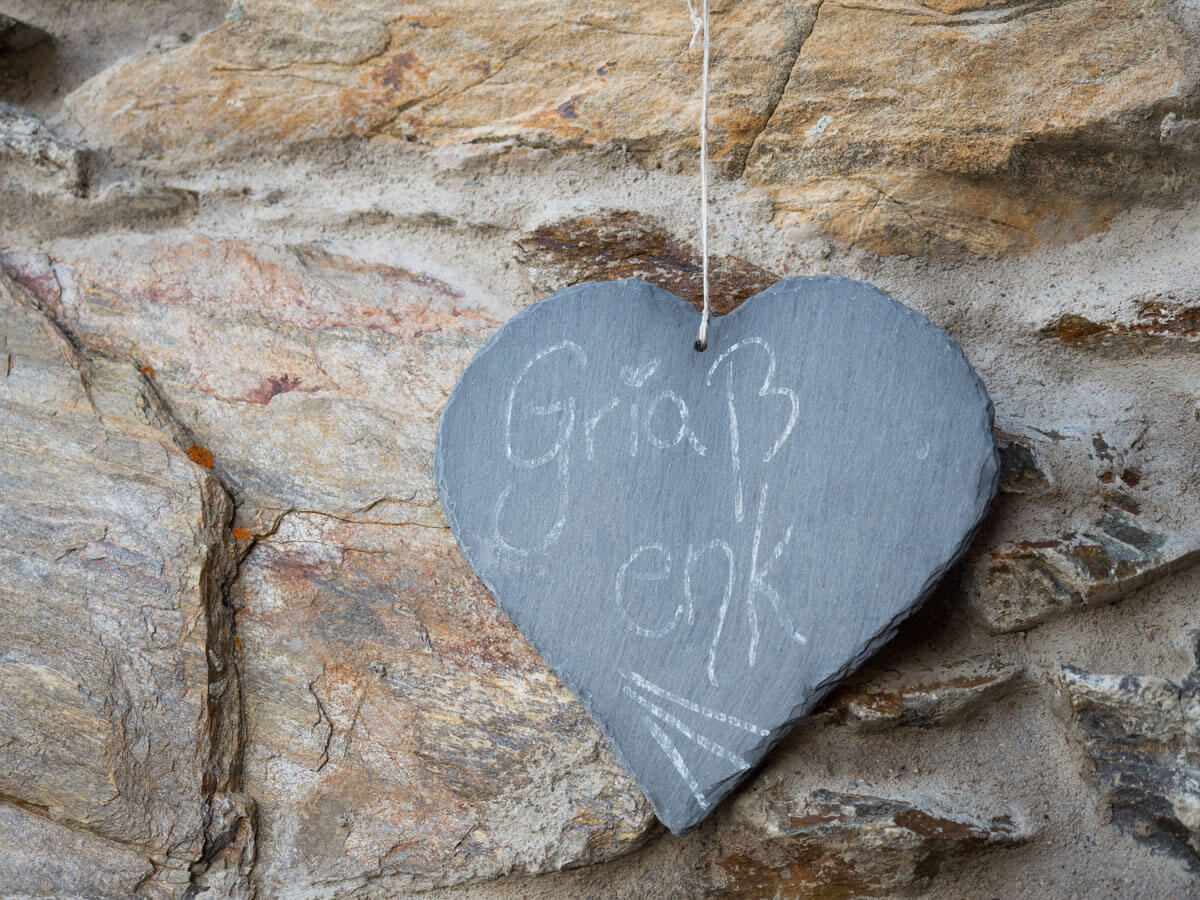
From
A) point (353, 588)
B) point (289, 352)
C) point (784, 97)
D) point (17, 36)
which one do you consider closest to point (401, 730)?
point (353, 588)

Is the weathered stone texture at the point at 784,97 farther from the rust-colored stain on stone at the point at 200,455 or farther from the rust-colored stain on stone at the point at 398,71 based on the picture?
the rust-colored stain on stone at the point at 200,455

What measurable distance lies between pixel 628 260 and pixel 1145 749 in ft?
2.34

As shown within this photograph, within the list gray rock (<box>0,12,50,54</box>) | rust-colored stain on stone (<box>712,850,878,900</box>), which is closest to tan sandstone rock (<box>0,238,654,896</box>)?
rust-colored stain on stone (<box>712,850,878,900</box>)

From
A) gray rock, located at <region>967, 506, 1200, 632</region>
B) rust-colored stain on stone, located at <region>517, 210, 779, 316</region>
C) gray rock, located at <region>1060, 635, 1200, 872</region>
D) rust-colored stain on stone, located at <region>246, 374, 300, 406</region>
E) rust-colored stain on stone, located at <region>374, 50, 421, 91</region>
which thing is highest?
rust-colored stain on stone, located at <region>374, 50, 421, 91</region>

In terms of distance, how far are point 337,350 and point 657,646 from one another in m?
0.51

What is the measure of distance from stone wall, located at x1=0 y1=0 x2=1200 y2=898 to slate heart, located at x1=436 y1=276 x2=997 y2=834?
0.30ft

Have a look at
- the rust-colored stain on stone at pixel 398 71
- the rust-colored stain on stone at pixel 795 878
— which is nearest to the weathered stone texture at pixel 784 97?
the rust-colored stain on stone at pixel 398 71

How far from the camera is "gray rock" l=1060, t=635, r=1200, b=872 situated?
96 centimetres

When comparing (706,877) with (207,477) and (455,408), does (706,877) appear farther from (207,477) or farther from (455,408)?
(207,477)

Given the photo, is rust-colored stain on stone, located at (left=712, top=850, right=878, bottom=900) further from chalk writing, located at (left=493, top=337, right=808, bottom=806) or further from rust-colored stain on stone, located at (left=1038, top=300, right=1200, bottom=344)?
rust-colored stain on stone, located at (left=1038, top=300, right=1200, bottom=344)

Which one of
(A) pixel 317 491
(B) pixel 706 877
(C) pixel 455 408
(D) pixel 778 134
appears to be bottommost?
(B) pixel 706 877

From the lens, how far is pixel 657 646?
993 mm

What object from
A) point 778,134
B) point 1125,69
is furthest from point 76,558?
point 1125,69

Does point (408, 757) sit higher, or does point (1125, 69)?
point (1125, 69)
